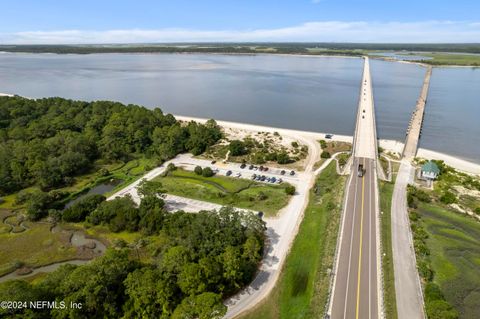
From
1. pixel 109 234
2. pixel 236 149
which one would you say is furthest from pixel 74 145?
pixel 236 149

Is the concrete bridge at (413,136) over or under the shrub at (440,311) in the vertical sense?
over

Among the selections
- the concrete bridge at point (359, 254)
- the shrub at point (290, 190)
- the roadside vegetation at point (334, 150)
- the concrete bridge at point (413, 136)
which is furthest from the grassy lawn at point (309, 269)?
the concrete bridge at point (413, 136)

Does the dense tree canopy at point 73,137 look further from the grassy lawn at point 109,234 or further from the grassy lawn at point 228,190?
the grassy lawn at point 109,234

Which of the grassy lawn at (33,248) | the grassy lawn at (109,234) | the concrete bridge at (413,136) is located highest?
the concrete bridge at (413,136)

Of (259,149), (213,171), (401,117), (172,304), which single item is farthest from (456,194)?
(401,117)

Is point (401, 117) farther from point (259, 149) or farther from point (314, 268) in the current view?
point (314, 268)
